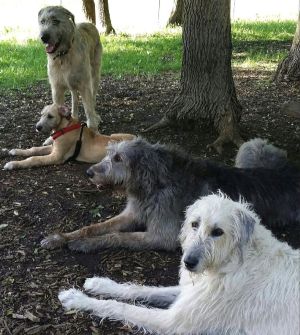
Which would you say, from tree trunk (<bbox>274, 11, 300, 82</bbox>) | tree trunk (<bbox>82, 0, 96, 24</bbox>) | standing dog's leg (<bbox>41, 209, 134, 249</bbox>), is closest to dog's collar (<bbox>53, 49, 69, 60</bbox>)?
standing dog's leg (<bbox>41, 209, 134, 249</bbox>)

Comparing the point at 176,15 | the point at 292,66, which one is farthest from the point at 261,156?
the point at 176,15

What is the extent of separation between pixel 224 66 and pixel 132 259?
328 centimetres

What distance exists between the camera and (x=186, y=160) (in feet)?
15.9

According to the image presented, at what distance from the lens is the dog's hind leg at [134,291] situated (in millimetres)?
3926

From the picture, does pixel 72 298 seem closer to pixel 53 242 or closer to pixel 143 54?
pixel 53 242

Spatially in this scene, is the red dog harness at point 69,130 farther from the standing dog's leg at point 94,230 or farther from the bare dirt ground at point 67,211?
the standing dog's leg at point 94,230

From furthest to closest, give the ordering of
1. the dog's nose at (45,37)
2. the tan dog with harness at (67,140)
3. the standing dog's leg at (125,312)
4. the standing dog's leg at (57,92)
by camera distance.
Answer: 1. the standing dog's leg at (57,92)
2. the dog's nose at (45,37)
3. the tan dog with harness at (67,140)
4. the standing dog's leg at (125,312)

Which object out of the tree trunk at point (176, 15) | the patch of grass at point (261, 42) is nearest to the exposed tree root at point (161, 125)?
the patch of grass at point (261, 42)

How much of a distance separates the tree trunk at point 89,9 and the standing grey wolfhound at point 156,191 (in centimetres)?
1281

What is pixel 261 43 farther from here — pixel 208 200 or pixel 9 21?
pixel 208 200

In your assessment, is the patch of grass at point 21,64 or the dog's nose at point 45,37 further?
the patch of grass at point 21,64

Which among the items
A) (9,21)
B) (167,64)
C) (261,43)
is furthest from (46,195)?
(9,21)

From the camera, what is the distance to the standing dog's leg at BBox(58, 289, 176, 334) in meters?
3.44

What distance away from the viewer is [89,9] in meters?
16.6
